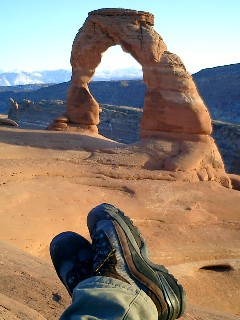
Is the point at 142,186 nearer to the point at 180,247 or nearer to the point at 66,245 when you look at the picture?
the point at 180,247

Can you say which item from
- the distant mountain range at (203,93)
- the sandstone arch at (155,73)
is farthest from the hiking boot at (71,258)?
the distant mountain range at (203,93)

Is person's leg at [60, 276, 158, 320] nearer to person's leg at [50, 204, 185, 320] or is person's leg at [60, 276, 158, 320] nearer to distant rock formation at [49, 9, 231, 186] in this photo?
person's leg at [50, 204, 185, 320]

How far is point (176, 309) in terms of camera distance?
2.30 meters

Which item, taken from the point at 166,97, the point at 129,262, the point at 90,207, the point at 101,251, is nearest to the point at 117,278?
the point at 129,262

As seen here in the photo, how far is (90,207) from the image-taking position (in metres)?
7.71

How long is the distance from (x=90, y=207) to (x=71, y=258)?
4.86 meters

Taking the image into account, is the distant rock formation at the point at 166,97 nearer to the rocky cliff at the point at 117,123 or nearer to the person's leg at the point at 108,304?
the person's leg at the point at 108,304

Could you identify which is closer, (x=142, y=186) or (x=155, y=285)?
(x=155, y=285)

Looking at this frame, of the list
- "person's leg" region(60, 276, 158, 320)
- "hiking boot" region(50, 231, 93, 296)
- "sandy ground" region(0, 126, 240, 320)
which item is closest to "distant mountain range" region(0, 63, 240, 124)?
"sandy ground" region(0, 126, 240, 320)

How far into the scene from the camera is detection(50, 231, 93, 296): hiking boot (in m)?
2.69

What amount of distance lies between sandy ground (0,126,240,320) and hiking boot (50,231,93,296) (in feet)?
1.07

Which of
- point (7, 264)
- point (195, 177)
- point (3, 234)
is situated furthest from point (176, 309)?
point (195, 177)

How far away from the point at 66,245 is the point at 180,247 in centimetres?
439

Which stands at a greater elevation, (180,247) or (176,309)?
(176,309)
